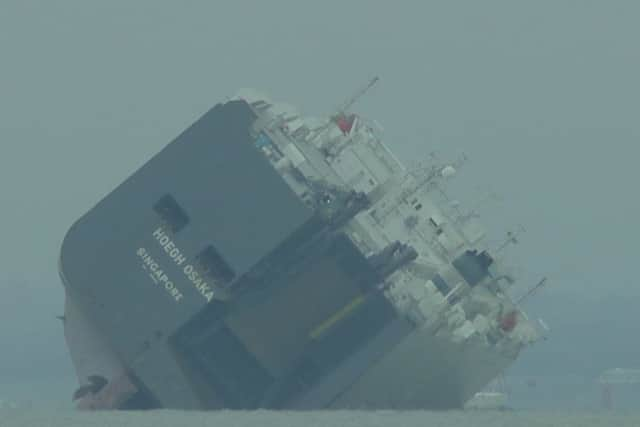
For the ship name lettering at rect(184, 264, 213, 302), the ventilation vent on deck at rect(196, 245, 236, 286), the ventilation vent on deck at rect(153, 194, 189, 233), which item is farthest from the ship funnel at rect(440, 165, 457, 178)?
the ship name lettering at rect(184, 264, 213, 302)

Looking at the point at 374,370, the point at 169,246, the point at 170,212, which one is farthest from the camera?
the point at 374,370

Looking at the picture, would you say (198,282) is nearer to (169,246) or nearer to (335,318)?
(169,246)

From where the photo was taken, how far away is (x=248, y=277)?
4106 cm

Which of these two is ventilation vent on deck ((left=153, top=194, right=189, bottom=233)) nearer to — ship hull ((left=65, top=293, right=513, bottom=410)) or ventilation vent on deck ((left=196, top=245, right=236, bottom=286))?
ventilation vent on deck ((left=196, top=245, right=236, bottom=286))

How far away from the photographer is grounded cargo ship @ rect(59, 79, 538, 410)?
4112 centimetres

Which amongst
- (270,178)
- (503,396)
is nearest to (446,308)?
(270,178)

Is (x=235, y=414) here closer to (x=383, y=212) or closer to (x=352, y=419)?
(x=352, y=419)

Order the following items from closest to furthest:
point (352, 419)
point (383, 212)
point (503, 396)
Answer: point (352, 419) → point (383, 212) → point (503, 396)

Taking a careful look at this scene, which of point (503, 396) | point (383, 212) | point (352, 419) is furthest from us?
point (503, 396)

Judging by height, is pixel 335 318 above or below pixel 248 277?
below

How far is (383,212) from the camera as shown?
142 feet

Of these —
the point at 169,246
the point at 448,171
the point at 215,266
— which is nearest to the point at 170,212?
the point at 169,246

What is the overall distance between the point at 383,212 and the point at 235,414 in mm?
4690

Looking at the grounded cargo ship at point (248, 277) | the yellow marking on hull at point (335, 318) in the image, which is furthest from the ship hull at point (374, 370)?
the yellow marking on hull at point (335, 318)
